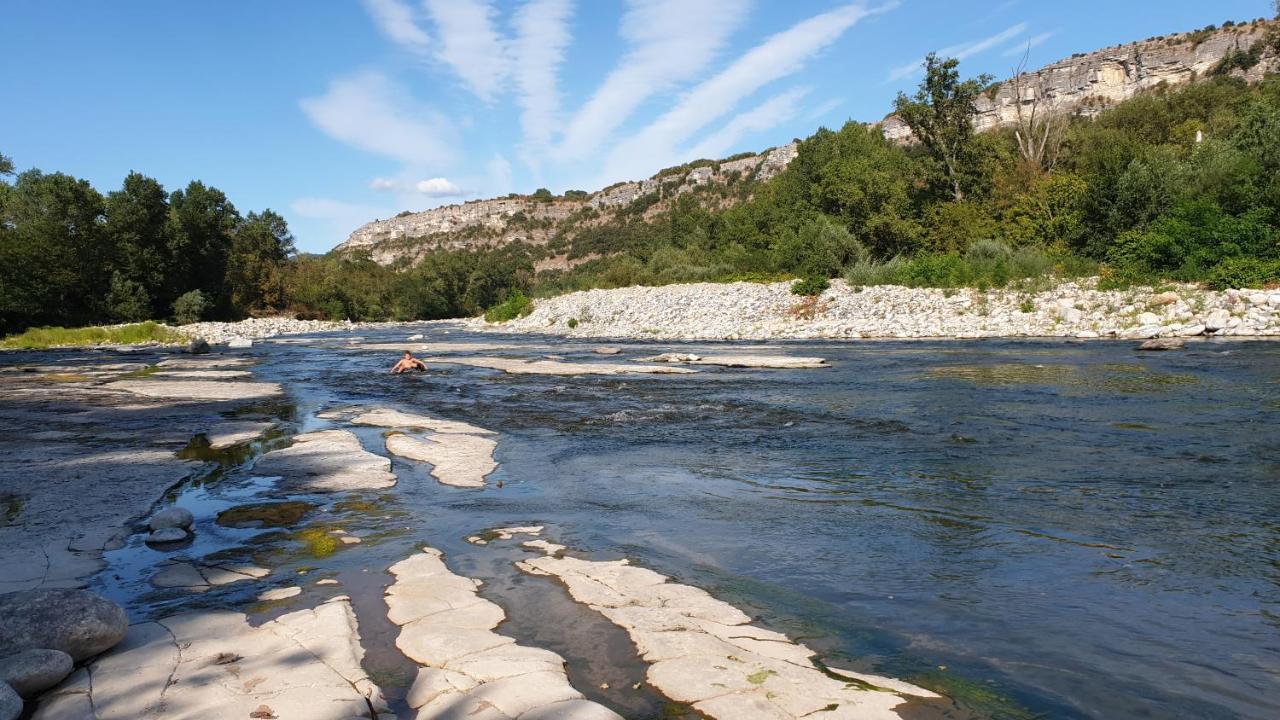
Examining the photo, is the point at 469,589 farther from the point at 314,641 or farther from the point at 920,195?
the point at 920,195

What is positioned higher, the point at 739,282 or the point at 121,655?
the point at 739,282

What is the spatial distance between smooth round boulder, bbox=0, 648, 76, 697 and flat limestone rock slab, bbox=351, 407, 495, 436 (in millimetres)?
8071

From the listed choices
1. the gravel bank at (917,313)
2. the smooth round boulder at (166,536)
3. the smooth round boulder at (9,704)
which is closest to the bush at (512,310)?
the gravel bank at (917,313)

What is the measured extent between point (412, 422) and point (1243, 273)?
29520 millimetres

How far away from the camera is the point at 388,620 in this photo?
15.2ft

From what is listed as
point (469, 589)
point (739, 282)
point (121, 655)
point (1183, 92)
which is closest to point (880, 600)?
point (469, 589)

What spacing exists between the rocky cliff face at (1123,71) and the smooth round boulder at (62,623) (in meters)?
103

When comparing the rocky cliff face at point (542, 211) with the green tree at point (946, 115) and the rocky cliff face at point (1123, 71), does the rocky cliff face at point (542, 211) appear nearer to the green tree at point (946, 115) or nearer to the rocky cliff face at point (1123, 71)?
the rocky cliff face at point (1123, 71)

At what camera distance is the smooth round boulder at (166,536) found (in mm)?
6406

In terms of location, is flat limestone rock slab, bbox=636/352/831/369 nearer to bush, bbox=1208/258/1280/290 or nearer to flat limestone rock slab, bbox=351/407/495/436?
flat limestone rock slab, bbox=351/407/495/436

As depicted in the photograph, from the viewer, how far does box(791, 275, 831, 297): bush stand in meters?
37.4

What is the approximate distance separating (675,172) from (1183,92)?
103584 mm

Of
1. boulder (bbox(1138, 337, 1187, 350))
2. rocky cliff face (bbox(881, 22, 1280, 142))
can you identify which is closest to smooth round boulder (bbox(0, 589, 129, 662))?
boulder (bbox(1138, 337, 1187, 350))

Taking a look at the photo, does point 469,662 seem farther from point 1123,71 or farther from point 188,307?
point 1123,71
